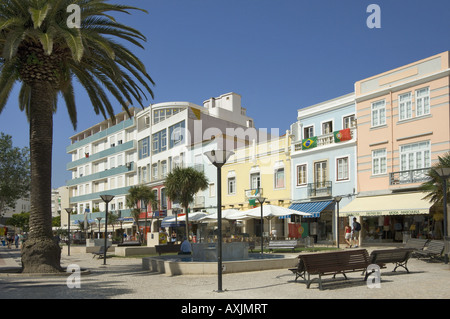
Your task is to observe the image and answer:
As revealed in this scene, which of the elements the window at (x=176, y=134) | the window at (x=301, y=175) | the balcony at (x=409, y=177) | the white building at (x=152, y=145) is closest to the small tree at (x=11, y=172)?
the white building at (x=152, y=145)

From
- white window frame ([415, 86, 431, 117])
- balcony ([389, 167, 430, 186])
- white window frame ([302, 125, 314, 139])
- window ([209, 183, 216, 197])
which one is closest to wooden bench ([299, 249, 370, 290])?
balcony ([389, 167, 430, 186])

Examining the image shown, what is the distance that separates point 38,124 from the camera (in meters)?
16.6

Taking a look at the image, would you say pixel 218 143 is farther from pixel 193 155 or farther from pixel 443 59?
pixel 443 59

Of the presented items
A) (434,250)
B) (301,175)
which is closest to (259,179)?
(301,175)

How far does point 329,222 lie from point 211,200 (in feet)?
46.5

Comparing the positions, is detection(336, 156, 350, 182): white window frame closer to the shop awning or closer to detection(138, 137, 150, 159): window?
the shop awning

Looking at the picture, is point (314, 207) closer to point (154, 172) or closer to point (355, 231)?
point (355, 231)

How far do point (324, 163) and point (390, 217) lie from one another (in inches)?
233

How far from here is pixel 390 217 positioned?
29.3m

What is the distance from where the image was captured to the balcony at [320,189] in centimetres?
3219

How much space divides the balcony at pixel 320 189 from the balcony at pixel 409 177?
4979 millimetres

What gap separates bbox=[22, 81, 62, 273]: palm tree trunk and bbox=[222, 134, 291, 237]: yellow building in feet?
64.3

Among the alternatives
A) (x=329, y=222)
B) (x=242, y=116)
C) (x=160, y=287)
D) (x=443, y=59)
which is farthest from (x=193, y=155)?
(x=160, y=287)

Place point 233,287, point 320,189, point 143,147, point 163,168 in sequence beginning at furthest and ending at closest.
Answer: point 143,147
point 163,168
point 320,189
point 233,287
